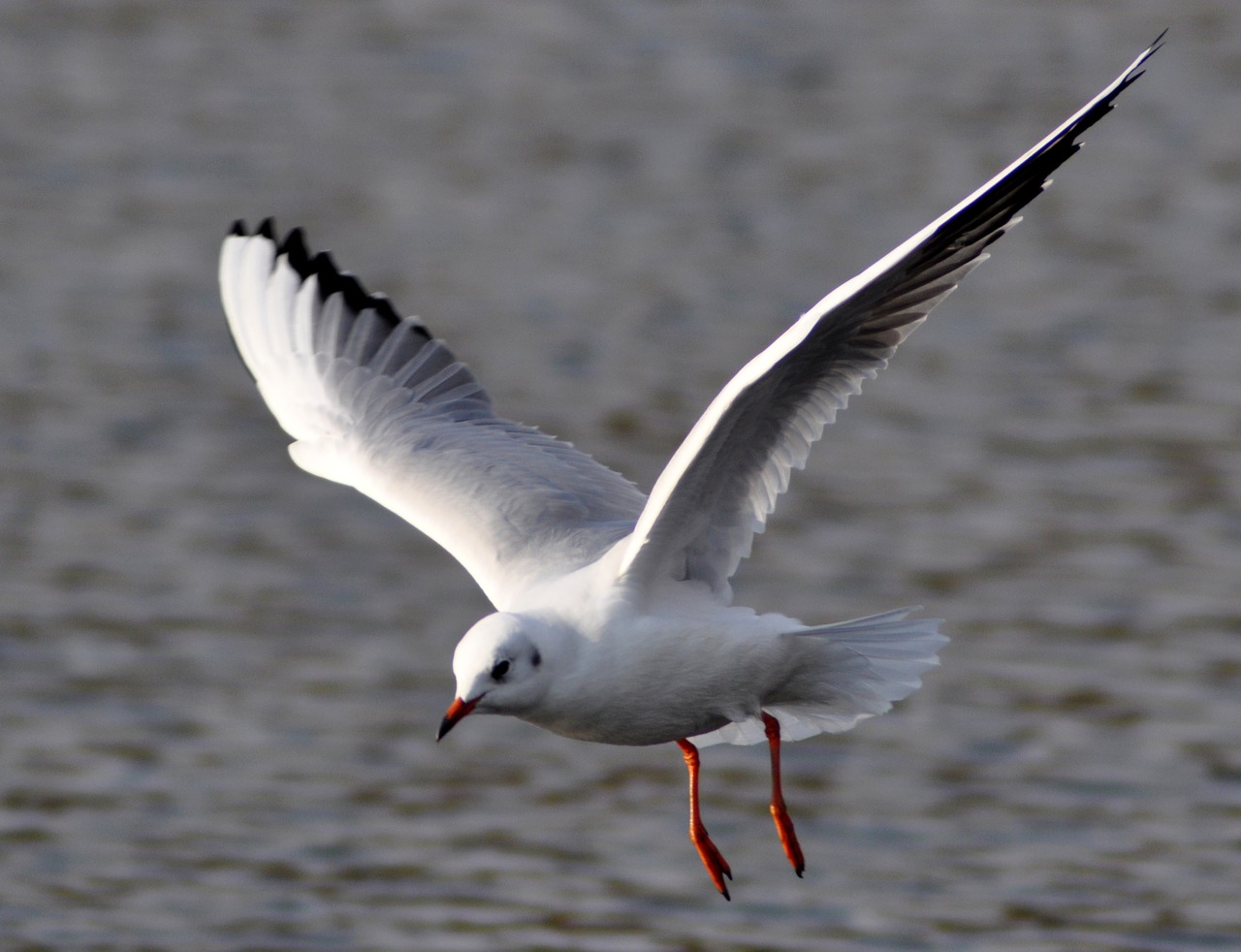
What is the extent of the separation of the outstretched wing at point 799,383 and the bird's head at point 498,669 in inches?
17.8

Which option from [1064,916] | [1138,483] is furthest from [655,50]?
[1064,916]

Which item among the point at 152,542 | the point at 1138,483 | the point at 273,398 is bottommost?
A: the point at 273,398

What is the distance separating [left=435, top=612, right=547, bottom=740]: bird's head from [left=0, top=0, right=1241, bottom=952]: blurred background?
513 centimetres

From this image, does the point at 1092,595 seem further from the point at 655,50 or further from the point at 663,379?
the point at 655,50

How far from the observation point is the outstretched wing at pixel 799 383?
597 centimetres

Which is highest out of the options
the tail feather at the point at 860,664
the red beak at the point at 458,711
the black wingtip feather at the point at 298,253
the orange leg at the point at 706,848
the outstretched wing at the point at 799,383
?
the black wingtip feather at the point at 298,253

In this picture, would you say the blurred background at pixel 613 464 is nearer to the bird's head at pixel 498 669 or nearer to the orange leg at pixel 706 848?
the orange leg at pixel 706 848

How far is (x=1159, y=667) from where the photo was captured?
13664mm

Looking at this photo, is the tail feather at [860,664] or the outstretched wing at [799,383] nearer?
the outstretched wing at [799,383]

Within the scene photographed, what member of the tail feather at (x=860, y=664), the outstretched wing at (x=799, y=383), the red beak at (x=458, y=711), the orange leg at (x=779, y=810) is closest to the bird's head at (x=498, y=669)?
the red beak at (x=458, y=711)

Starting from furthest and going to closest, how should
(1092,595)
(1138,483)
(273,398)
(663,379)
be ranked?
(663,379), (1138,483), (1092,595), (273,398)

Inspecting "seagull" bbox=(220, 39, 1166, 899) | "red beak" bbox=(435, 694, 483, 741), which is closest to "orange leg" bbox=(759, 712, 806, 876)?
"seagull" bbox=(220, 39, 1166, 899)

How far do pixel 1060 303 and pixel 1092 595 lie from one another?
5.04m

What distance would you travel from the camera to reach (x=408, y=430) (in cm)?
816
